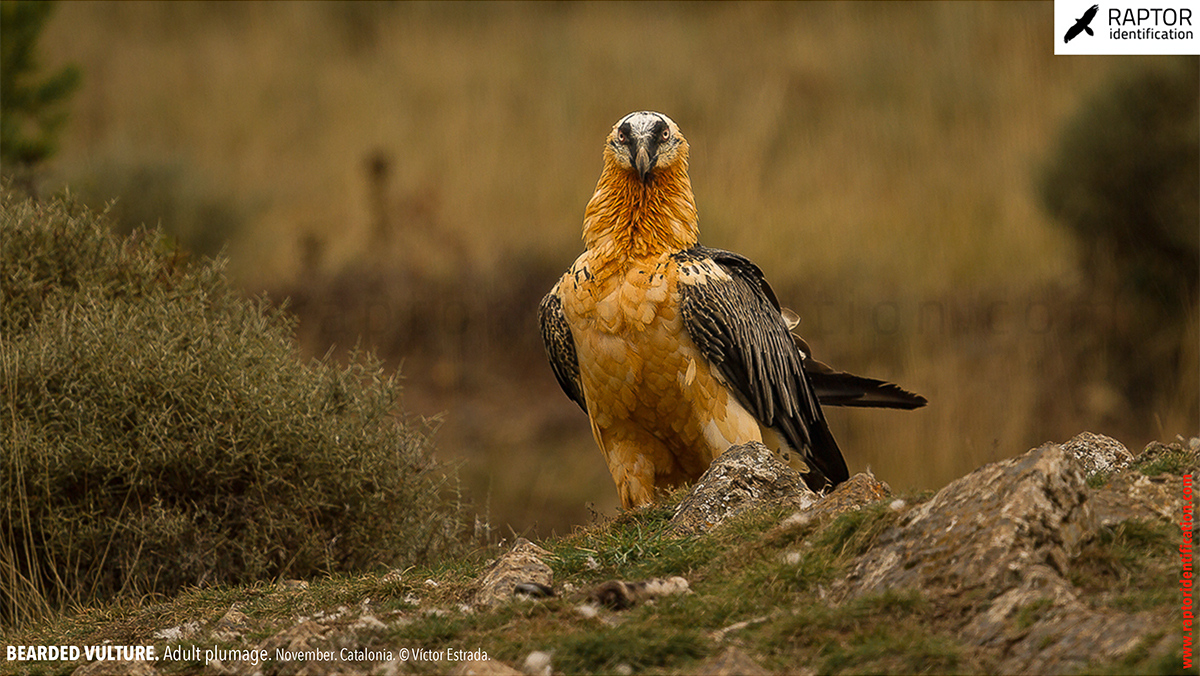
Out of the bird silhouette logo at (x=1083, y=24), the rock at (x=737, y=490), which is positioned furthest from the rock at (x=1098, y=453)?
the bird silhouette logo at (x=1083, y=24)

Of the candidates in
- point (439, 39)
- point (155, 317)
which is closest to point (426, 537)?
point (155, 317)

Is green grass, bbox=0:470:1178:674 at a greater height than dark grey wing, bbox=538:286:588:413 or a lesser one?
lesser

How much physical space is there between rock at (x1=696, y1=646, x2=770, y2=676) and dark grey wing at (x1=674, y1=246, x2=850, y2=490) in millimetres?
3110

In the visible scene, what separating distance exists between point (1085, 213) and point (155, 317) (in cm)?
1186

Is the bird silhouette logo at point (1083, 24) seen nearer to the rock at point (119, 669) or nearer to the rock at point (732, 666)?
the rock at point (732, 666)

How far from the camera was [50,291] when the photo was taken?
27.2 ft

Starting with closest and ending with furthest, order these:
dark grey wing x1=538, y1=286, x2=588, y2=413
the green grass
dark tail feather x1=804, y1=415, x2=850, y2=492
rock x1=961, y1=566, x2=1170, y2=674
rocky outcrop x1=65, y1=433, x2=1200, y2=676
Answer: rock x1=961, y1=566, x2=1170, y2=674 < rocky outcrop x1=65, y1=433, x2=1200, y2=676 < the green grass < dark grey wing x1=538, y1=286, x2=588, y2=413 < dark tail feather x1=804, y1=415, x2=850, y2=492

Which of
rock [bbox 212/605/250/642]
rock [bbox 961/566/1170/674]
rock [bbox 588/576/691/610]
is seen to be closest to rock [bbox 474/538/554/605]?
rock [bbox 588/576/691/610]

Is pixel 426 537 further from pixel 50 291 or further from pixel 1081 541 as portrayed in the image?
pixel 1081 541

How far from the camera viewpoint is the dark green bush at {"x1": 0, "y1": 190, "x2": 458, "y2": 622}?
278 inches

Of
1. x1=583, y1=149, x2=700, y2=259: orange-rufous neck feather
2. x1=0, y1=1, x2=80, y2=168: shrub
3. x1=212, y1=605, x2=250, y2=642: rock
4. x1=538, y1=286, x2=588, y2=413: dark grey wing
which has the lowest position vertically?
x1=212, y1=605, x2=250, y2=642: rock

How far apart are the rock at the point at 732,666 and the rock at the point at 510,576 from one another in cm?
104

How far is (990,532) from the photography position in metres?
3.81

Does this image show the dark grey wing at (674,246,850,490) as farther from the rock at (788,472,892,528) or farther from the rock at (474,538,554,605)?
the rock at (474,538,554,605)
